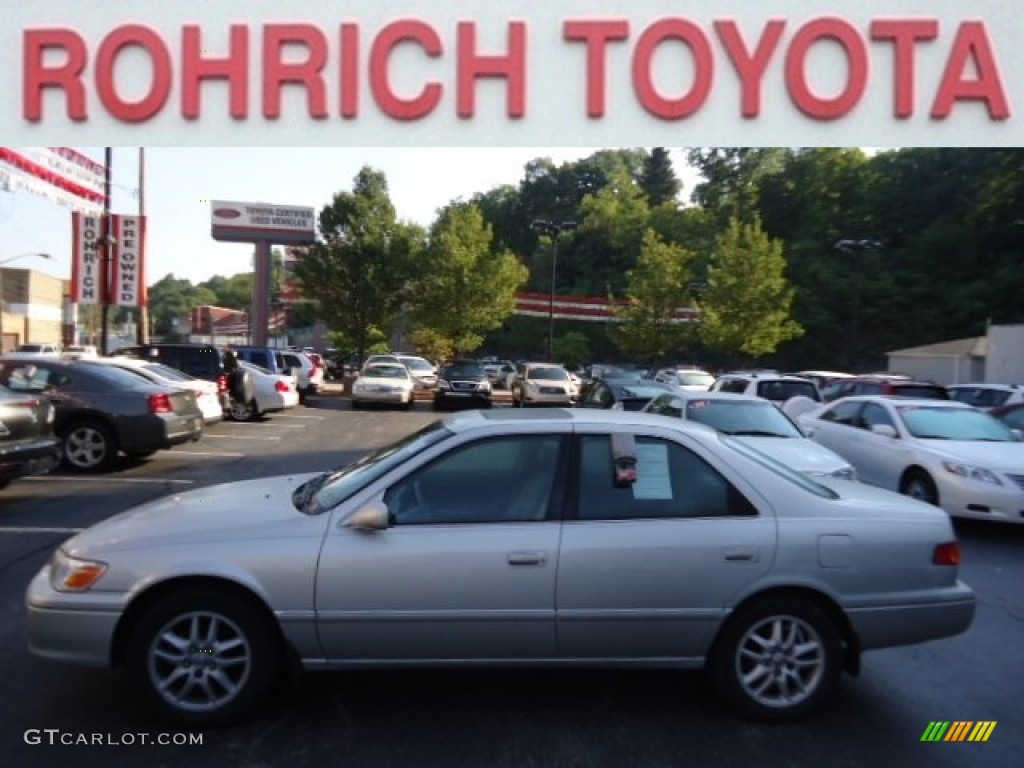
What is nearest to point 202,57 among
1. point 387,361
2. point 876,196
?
point 387,361

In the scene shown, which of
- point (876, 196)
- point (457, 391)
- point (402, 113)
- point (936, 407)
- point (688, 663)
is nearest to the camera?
point (688, 663)

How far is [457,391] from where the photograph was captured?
24.5 m

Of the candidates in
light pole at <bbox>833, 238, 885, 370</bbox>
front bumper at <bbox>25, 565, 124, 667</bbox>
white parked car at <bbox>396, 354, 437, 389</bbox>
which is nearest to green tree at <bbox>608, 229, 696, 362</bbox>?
light pole at <bbox>833, 238, 885, 370</bbox>

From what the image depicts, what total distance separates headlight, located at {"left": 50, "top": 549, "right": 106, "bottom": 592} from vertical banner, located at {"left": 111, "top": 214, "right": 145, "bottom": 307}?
Answer: 23.0 m

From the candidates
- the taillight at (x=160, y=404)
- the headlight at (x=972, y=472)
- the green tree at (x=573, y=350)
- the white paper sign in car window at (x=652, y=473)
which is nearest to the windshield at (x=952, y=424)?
the headlight at (x=972, y=472)

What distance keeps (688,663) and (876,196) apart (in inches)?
Answer: 2502

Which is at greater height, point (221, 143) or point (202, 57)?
point (202, 57)

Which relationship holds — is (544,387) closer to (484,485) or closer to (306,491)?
(306,491)

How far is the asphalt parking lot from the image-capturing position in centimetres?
362

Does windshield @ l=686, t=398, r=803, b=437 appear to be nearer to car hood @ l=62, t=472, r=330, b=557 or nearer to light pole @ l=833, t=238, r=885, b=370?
car hood @ l=62, t=472, r=330, b=557

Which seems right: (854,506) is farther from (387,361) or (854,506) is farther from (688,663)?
(387,361)

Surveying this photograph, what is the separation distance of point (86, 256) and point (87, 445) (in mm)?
16124

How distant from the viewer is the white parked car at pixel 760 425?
331 inches

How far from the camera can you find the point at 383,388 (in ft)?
77.6
